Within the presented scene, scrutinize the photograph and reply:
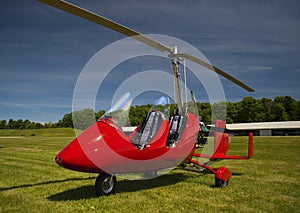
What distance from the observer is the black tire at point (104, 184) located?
5.77 meters

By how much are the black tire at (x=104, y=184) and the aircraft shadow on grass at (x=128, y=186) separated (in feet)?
0.71

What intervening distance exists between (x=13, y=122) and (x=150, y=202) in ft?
491

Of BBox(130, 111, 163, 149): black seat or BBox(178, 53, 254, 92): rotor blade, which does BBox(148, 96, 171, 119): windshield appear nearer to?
BBox(130, 111, 163, 149): black seat

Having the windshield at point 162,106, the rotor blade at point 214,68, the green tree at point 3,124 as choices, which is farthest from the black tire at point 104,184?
the green tree at point 3,124

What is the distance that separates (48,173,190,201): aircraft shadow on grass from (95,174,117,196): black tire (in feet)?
0.71

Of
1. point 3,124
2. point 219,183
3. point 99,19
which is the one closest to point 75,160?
point 99,19

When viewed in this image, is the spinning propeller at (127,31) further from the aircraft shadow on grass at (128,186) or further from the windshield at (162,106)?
the aircraft shadow on grass at (128,186)

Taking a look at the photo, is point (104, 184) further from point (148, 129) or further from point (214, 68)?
point (214, 68)

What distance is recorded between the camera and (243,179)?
7.73 metres

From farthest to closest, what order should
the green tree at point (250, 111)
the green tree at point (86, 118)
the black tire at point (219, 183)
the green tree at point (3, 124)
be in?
the green tree at point (3, 124)
the green tree at point (250, 111)
the black tire at point (219, 183)
the green tree at point (86, 118)

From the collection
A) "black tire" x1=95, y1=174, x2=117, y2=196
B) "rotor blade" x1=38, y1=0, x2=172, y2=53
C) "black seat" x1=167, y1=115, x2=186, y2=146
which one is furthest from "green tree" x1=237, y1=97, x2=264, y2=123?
"black tire" x1=95, y1=174, x2=117, y2=196

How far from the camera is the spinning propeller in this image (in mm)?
4141

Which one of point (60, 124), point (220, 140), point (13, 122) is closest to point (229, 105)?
point (60, 124)

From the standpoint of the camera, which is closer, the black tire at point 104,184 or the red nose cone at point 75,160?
the red nose cone at point 75,160
